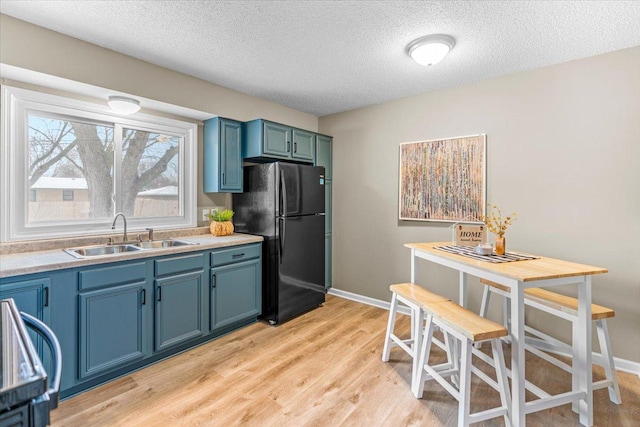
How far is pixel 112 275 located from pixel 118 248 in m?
0.52

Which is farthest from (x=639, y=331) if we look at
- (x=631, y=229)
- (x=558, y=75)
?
(x=558, y=75)

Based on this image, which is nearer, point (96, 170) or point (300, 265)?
point (96, 170)

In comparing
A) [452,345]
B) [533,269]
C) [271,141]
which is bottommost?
Result: [452,345]

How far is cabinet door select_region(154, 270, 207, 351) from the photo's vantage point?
7.84 ft

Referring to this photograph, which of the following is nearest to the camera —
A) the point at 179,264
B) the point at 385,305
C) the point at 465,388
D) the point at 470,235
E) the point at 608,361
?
the point at 465,388

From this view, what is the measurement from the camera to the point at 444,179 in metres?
3.23

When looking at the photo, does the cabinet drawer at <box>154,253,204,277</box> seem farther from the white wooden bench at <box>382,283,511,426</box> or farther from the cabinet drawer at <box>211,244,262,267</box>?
the white wooden bench at <box>382,283,511,426</box>

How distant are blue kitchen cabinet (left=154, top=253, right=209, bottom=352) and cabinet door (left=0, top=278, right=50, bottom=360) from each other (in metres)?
0.64

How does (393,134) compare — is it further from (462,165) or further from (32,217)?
(32,217)

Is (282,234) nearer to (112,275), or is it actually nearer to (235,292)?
(235,292)

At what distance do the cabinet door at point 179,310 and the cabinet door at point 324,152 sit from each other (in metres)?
2.07

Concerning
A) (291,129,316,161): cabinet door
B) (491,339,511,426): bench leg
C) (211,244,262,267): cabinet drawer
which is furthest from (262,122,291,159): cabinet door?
(491,339,511,426): bench leg

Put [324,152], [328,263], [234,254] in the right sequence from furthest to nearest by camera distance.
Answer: [328,263] → [324,152] → [234,254]

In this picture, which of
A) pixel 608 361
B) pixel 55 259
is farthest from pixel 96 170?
pixel 608 361
